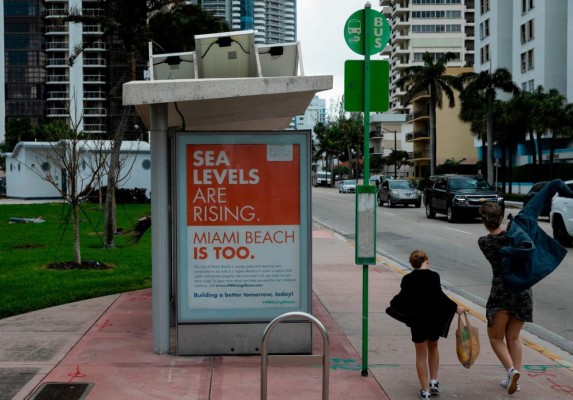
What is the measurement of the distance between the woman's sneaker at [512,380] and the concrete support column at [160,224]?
332 centimetres

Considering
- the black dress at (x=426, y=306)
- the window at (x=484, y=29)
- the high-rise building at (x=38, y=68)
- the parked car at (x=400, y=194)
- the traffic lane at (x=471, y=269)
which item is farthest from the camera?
the high-rise building at (x=38, y=68)

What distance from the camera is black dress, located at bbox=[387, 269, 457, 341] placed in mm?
5965

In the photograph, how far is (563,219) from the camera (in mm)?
18422

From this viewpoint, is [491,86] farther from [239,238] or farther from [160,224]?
[160,224]

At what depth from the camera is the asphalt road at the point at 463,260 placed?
32.9ft

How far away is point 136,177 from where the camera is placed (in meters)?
43.3

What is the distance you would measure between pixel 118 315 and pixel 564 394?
18.4 ft

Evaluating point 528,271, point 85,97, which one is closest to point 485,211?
point 528,271

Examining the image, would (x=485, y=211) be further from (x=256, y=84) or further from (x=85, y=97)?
(x=85, y=97)

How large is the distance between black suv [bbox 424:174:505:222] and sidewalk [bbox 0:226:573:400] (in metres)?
18.8

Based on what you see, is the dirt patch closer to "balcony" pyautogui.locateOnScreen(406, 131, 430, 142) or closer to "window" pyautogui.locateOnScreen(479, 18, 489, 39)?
"window" pyautogui.locateOnScreen(479, 18, 489, 39)

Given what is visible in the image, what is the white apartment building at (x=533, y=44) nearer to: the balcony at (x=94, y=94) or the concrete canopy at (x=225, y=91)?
the balcony at (x=94, y=94)

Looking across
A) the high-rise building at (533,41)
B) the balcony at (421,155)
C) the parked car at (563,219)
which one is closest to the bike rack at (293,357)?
the parked car at (563,219)

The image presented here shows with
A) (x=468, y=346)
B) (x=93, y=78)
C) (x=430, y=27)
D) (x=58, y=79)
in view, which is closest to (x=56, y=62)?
(x=58, y=79)
